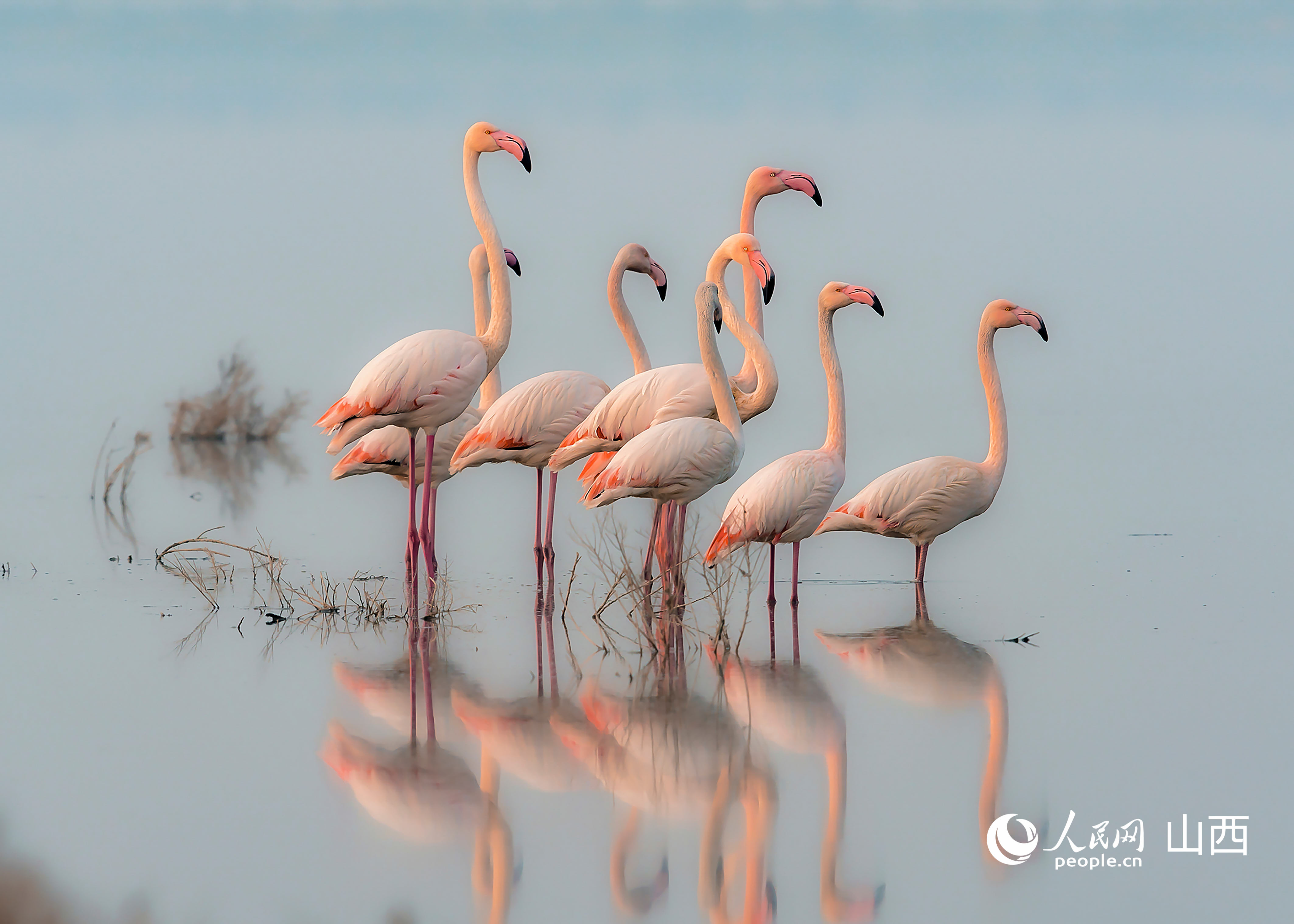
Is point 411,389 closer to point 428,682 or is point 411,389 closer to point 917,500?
point 428,682

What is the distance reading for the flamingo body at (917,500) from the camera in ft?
28.9

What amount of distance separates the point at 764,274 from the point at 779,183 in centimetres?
166

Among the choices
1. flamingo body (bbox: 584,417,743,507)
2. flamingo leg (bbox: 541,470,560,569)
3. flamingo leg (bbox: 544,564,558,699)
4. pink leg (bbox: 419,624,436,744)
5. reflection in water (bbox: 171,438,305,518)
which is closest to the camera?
pink leg (bbox: 419,624,436,744)

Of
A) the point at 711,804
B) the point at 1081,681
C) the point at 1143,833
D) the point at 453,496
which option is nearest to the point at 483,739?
the point at 711,804

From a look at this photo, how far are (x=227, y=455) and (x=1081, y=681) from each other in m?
19.0

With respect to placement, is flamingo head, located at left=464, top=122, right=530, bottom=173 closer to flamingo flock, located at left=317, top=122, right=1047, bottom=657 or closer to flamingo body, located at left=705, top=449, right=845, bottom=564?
flamingo flock, located at left=317, top=122, right=1047, bottom=657

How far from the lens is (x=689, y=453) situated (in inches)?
302

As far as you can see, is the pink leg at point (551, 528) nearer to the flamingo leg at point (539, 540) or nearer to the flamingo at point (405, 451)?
the flamingo leg at point (539, 540)

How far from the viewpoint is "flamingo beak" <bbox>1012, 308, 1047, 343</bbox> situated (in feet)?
32.3

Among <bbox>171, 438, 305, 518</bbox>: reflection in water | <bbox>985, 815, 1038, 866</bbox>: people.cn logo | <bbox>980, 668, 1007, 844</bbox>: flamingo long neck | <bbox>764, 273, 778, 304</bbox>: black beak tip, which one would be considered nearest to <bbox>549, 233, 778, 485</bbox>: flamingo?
<bbox>764, 273, 778, 304</bbox>: black beak tip

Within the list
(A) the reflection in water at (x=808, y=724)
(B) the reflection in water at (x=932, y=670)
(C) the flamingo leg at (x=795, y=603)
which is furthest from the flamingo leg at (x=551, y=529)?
(A) the reflection in water at (x=808, y=724)

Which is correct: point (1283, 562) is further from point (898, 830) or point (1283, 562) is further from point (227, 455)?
point (227, 455)

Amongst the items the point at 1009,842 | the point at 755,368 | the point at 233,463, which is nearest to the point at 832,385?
the point at 755,368

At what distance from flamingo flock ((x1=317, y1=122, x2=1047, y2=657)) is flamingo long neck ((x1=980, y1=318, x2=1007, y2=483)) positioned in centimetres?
1
